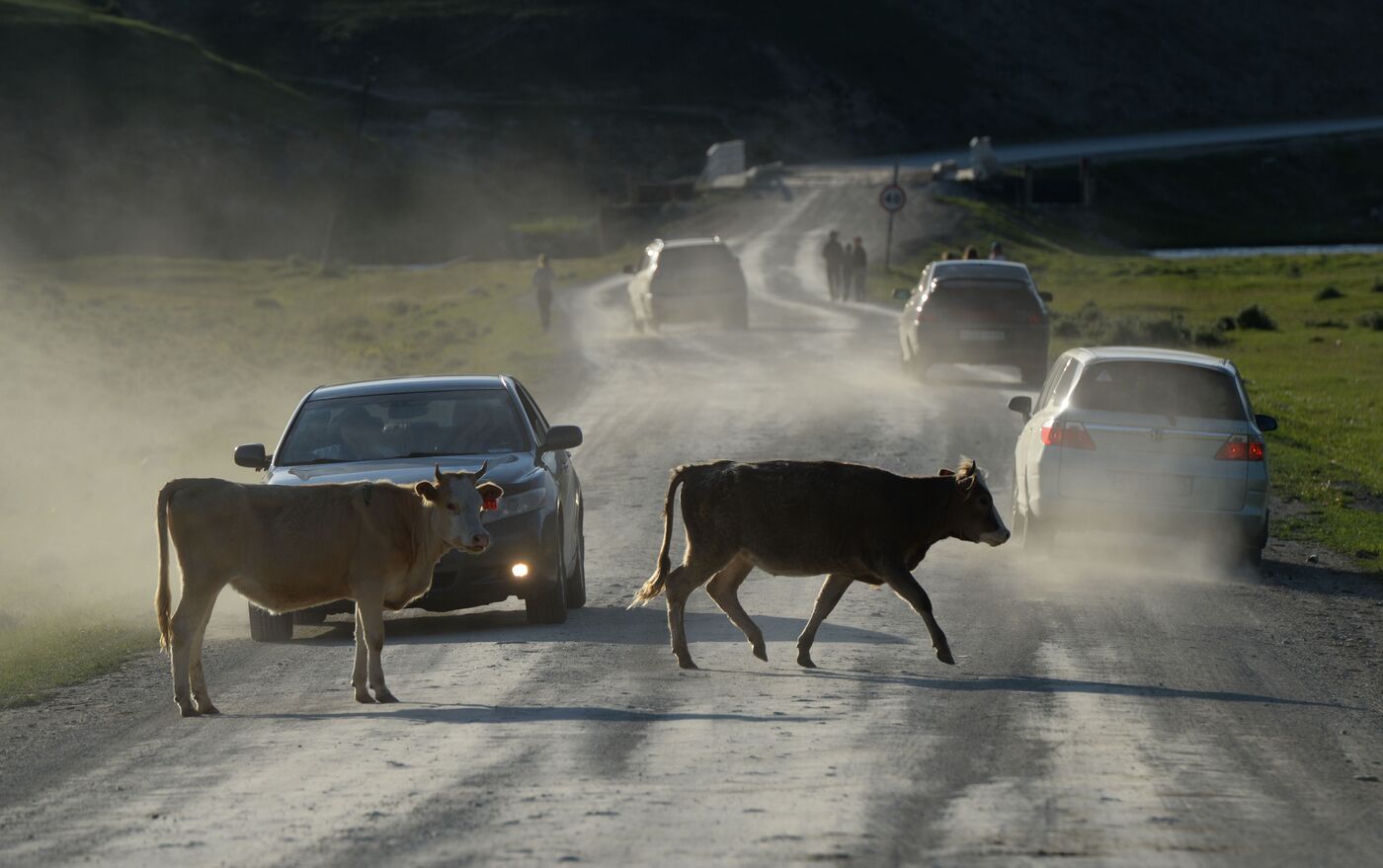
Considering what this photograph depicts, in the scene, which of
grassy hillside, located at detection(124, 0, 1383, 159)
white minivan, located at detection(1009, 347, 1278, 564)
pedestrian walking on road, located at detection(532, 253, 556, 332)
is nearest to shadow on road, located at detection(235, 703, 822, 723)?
white minivan, located at detection(1009, 347, 1278, 564)

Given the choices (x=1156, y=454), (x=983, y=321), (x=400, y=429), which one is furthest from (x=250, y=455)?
(x=983, y=321)

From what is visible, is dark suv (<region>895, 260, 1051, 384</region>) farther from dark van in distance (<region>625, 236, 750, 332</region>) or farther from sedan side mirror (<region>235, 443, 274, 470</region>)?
sedan side mirror (<region>235, 443, 274, 470</region>)

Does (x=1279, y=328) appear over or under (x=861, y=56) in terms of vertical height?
under

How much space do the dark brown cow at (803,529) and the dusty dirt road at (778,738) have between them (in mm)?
450

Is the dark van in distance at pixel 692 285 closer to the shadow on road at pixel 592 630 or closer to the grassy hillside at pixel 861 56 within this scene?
the shadow on road at pixel 592 630

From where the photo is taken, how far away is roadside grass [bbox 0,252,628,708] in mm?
16891

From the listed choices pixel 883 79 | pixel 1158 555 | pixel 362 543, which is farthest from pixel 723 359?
pixel 883 79

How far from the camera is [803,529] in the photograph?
456 inches

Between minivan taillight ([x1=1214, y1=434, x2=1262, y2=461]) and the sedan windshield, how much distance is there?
582 centimetres

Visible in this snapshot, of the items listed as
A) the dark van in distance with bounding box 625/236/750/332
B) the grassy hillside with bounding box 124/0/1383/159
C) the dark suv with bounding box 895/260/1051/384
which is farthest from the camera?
the grassy hillside with bounding box 124/0/1383/159

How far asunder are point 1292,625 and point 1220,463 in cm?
244

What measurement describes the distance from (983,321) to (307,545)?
67.2ft

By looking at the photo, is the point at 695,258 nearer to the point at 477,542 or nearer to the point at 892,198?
the point at 892,198

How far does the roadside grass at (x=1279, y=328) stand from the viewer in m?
21.5
